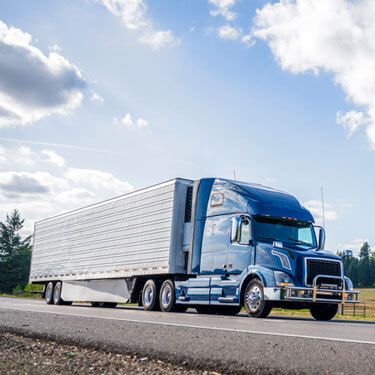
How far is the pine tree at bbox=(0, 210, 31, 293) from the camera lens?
83.3m

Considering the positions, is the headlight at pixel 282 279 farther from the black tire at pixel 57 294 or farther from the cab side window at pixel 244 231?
the black tire at pixel 57 294

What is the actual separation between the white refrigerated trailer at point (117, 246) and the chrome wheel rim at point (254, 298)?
10.4ft

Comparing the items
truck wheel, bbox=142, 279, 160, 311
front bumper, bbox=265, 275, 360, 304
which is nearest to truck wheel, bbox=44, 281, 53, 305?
truck wheel, bbox=142, 279, 160, 311

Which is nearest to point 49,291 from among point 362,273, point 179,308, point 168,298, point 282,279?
point 168,298

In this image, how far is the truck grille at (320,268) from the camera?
13.4 m

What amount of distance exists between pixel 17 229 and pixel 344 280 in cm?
8424

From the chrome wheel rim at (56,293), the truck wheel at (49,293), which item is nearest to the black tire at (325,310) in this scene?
the chrome wheel rim at (56,293)

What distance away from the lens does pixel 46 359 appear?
5.45 metres

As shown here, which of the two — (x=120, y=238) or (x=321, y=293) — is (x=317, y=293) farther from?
(x=120, y=238)

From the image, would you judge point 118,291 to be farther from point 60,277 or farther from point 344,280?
point 344,280

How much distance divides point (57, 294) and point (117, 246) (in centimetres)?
618

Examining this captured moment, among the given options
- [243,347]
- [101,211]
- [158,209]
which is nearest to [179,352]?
[243,347]

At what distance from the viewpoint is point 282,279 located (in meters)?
13.0

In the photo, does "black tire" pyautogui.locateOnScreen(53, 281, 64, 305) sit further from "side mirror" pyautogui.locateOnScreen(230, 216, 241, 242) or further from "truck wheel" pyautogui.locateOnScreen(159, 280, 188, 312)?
"side mirror" pyautogui.locateOnScreen(230, 216, 241, 242)
